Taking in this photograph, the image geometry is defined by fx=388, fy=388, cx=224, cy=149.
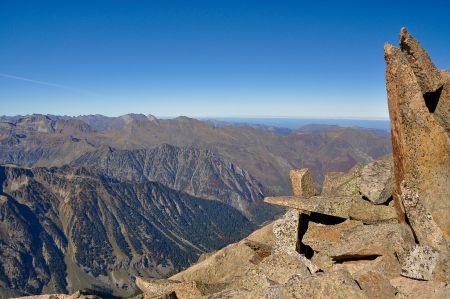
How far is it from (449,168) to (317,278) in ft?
27.9

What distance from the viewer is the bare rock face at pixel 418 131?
15.4 m

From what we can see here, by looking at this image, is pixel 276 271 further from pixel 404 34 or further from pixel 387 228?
pixel 404 34

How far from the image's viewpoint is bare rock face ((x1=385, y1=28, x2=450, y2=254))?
50.7 feet

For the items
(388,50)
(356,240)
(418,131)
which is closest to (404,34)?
(388,50)

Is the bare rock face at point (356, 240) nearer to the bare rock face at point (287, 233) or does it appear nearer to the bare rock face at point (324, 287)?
the bare rock face at point (287, 233)

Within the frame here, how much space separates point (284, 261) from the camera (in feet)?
49.7

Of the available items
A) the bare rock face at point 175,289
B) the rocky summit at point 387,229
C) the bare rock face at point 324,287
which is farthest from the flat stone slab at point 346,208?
the bare rock face at point 324,287

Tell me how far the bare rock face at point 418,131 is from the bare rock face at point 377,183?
5.21 feet

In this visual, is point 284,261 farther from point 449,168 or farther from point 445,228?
point 449,168

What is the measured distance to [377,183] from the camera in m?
19.4

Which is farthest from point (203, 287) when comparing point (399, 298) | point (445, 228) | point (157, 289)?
point (445, 228)

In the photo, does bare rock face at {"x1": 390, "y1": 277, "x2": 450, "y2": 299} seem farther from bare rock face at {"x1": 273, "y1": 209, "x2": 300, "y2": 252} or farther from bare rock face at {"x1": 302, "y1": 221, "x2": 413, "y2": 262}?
bare rock face at {"x1": 273, "y1": 209, "x2": 300, "y2": 252}

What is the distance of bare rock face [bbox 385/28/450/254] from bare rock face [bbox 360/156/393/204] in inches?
62.5

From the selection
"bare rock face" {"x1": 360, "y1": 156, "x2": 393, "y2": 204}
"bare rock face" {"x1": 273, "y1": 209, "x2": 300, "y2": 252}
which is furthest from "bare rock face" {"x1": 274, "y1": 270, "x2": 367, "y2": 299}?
"bare rock face" {"x1": 360, "y1": 156, "x2": 393, "y2": 204}
